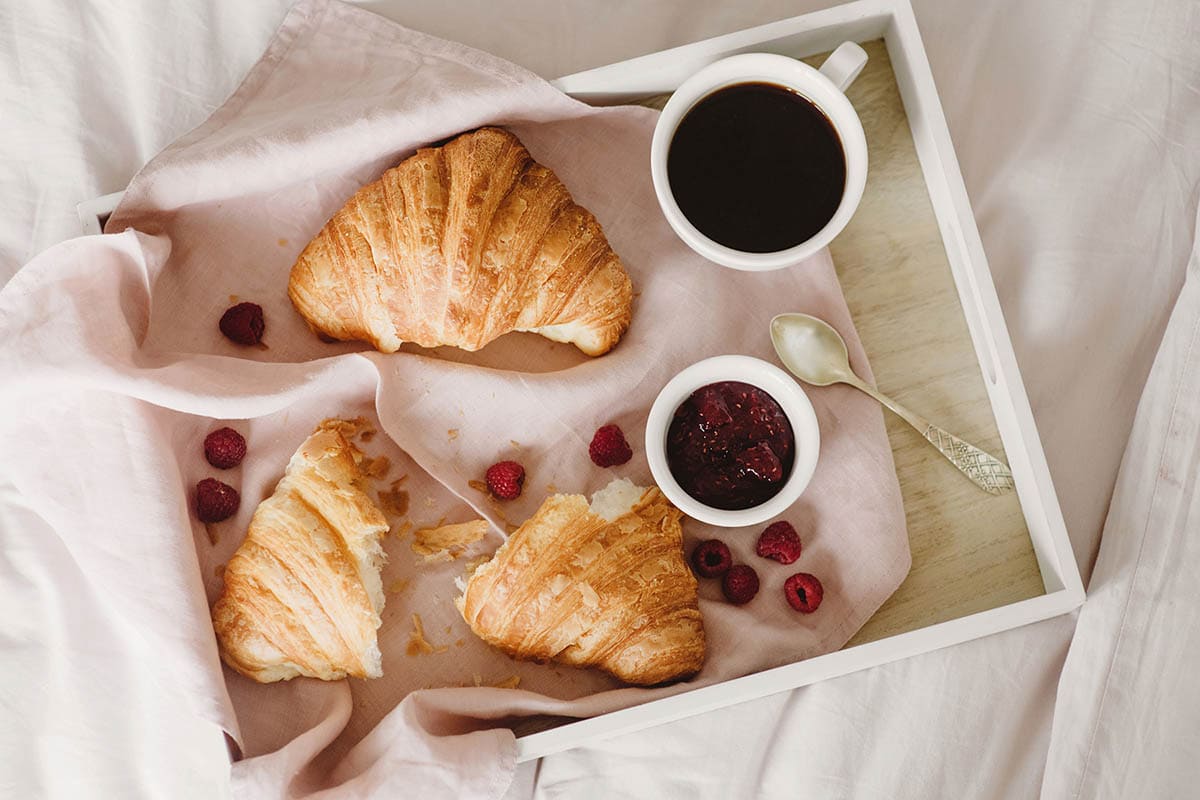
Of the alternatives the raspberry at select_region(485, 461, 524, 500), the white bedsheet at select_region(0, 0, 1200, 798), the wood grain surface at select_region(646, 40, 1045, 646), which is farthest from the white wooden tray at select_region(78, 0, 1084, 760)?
the raspberry at select_region(485, 461, 524, 500)

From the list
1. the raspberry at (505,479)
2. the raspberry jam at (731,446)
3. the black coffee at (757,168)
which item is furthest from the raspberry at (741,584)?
the black coffee at (757,168)

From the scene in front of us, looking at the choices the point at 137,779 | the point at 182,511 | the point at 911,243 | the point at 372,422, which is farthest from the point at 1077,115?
the point at 137,779

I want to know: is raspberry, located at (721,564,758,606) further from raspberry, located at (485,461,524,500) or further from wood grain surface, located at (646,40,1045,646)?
raspberry, located at (485,461,524,500)

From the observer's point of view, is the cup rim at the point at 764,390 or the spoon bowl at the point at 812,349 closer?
the cup rim at the point at 764,390

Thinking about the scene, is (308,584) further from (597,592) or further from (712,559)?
(712,559)

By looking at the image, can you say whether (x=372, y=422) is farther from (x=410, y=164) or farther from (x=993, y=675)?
(x=993, y=675)

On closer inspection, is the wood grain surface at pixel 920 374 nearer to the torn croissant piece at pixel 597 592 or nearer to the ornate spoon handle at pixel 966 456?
the ornate spoon handle at pixel 966 456
